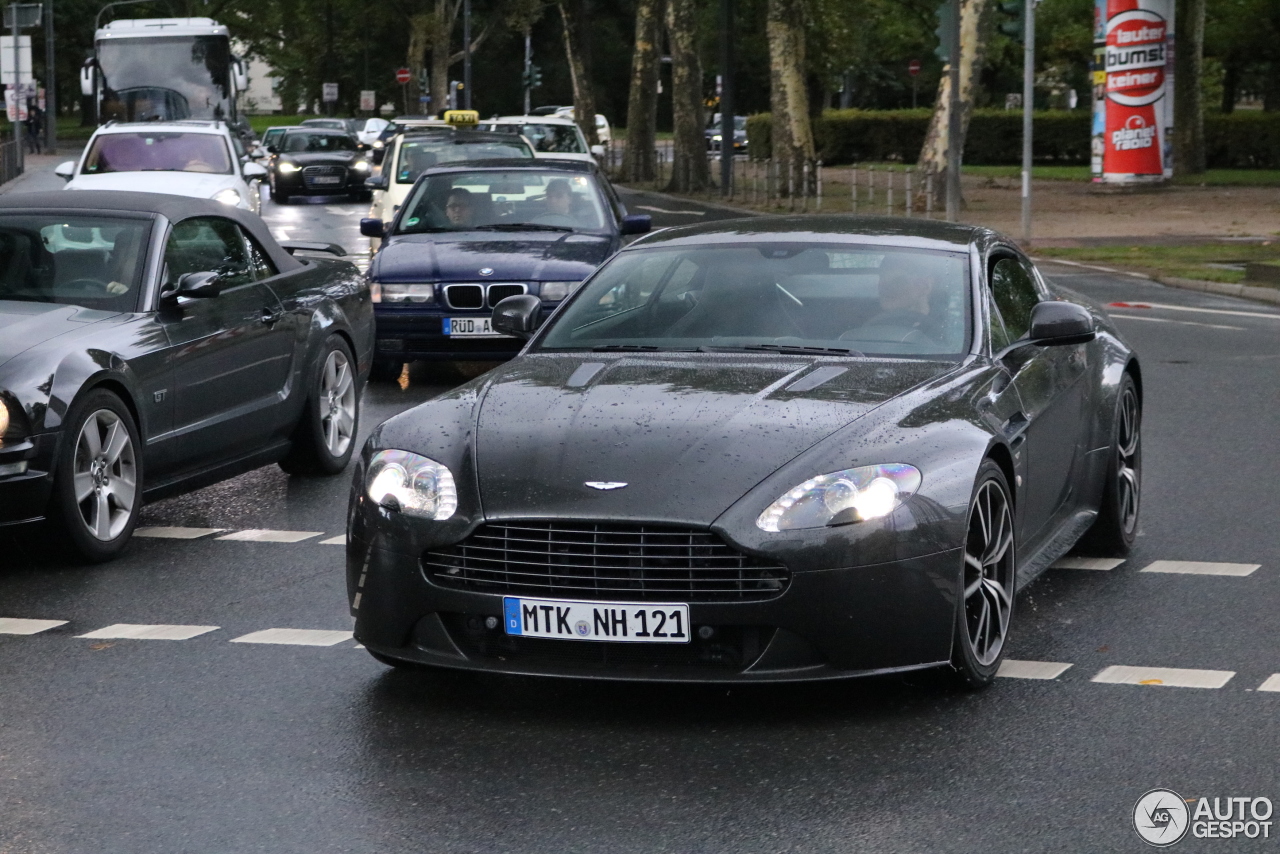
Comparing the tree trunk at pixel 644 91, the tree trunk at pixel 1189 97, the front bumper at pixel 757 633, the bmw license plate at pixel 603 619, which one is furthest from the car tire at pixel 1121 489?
the tree trunk at pixel 1189 97

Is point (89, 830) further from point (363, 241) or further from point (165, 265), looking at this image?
point (363, 241)

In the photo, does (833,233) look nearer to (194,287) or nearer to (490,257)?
(194,287)

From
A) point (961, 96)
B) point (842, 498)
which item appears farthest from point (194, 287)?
point (961, 96)

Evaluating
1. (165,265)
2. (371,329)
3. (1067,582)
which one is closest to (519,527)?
(1067,582)

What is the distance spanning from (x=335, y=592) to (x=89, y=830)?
2735mm

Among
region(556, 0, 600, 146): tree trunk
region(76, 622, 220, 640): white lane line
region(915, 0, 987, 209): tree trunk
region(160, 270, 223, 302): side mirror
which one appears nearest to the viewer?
region(76, 622, 220, 640): white lane line

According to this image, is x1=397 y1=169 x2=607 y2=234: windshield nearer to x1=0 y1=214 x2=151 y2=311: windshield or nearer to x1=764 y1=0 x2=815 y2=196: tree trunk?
x1=0 y1=214 x2=151 y2=311: windshield

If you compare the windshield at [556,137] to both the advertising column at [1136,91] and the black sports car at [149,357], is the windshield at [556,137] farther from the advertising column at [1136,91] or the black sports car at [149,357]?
the black sports car at [149,357]

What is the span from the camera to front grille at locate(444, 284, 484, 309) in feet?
44.9

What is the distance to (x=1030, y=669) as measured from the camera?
6.07 m

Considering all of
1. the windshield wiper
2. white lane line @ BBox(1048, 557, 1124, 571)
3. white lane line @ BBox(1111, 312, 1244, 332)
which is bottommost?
white lane line @ BBox(1111, 312, 1244, 332)

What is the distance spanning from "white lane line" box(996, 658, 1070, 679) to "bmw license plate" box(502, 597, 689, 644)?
1.23 m

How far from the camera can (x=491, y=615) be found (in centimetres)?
541

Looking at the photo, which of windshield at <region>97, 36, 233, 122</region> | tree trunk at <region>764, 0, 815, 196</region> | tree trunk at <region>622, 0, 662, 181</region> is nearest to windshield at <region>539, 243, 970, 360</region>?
tree trunk at <region>764, 0, 815, 196</region>
